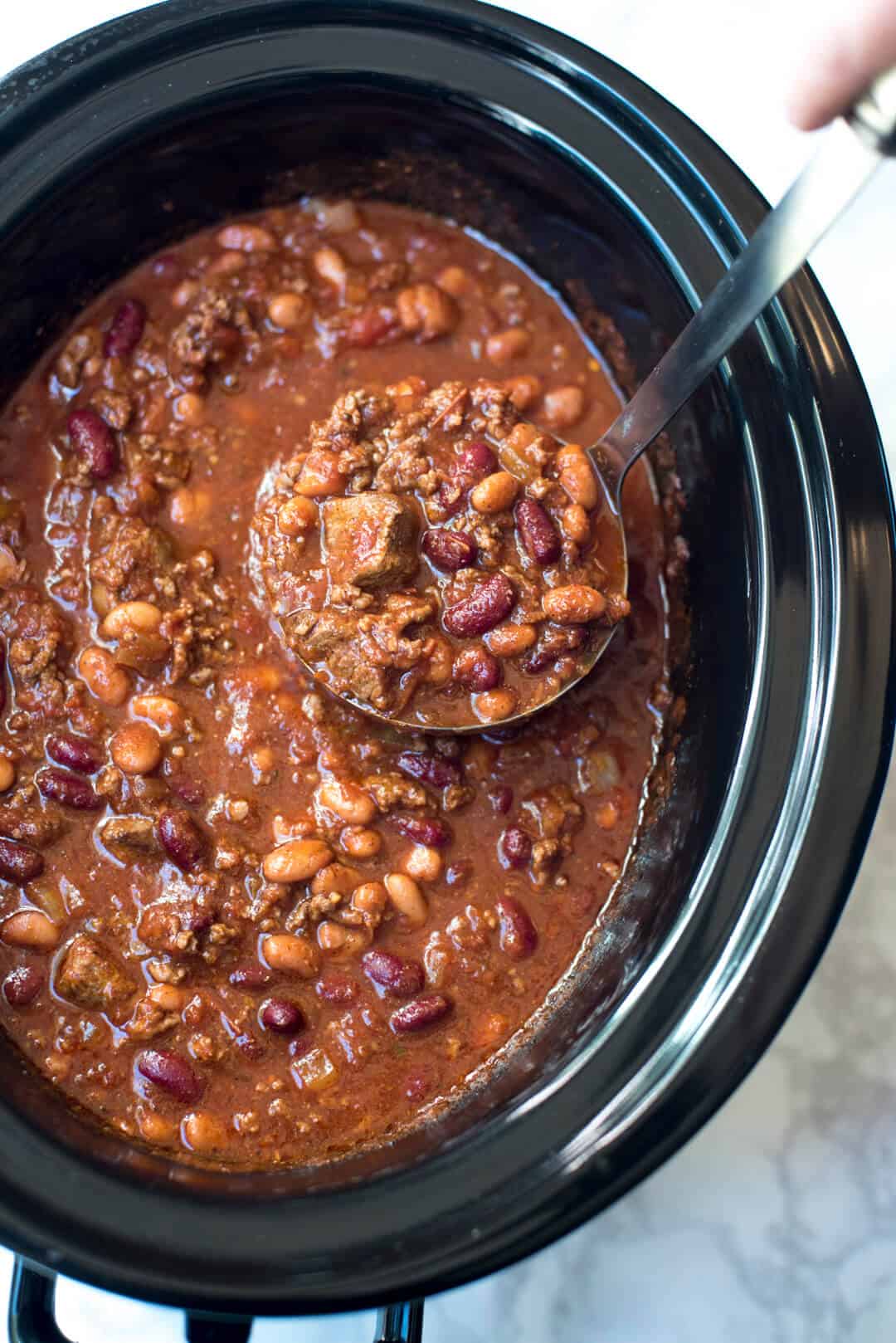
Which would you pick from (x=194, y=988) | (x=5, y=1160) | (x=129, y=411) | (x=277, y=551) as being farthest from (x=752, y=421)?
(x=5, y=1160)

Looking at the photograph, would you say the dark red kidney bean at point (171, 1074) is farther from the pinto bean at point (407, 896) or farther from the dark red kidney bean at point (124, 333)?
the dark red kidney bean at point (124, 333)

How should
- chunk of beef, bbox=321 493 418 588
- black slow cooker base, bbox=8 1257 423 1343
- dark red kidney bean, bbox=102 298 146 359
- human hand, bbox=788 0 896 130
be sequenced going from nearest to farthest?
human hand, bbox=788 0 896 130 < black slow cooker base, bbox=8 1257 423 1343 < chunk of beef, bbox=321 493 418 588 < dark red kidney bean, bbox=102 298 146 359

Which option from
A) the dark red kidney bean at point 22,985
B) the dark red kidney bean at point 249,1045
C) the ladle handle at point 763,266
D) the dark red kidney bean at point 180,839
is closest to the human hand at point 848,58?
the ladle handle at point 763,266

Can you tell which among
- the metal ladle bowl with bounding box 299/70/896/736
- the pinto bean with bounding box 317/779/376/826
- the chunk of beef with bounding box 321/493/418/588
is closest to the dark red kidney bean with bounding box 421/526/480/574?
the chunk of beef with bounding box 321/493/418/588

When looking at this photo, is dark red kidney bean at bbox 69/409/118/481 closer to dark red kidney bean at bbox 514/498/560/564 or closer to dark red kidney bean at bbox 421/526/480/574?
dark red kidney bean at bbox 421/526/480/574

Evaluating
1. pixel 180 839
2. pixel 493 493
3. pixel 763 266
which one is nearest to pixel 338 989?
pixel 180 839

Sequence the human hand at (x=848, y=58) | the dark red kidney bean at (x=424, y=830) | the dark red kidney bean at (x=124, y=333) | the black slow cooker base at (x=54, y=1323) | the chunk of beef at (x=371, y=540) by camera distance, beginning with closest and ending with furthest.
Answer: the human hand at (x=848, y=58) < the black slow cooker base at (x=54, y=1323) < the chunk of beef at (x=371, y=540) < the dark red kidney bean at (x=424, y=830) < the dark red kidney bean at (x=124, y=333)
